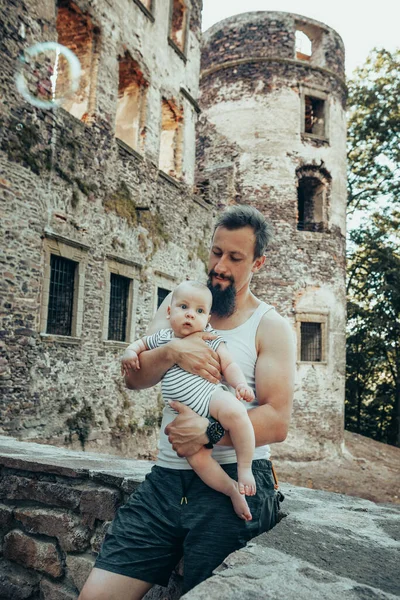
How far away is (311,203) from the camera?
707 inches

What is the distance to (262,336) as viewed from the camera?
2238 millimetres

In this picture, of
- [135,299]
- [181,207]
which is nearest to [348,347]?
[181,207]

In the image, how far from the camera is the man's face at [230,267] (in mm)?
2383

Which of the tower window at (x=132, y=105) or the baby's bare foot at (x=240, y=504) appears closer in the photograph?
the baby's bare foot at (x=240, y=504)

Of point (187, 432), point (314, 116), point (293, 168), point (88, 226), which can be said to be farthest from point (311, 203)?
point (187, 432)

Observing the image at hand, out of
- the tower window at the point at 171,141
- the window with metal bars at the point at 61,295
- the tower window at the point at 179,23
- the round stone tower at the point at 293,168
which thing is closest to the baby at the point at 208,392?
the window with metal bars at the point at 61,295

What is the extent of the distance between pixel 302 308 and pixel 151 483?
587 inches

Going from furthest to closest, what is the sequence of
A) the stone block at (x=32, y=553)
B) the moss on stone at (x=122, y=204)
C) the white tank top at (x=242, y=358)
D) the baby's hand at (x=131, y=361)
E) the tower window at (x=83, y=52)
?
the moss on stone at (x=122, y=204), the tower window at (x=83, y=52), the stone block at (x=32, y=553), the baby's hand at (x=131, y=361), the white tank top at (x=242, y=358)

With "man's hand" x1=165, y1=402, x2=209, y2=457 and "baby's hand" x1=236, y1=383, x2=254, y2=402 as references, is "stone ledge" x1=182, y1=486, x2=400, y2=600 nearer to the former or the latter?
"man's hand" x1=165, y1=402, x2=209, y2=457

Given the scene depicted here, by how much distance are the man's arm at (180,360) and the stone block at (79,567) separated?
3.44 feet

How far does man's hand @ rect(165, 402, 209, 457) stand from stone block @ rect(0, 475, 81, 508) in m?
1.09

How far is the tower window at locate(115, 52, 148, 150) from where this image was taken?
38.6 ft

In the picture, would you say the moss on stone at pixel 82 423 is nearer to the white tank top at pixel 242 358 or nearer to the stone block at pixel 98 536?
the stone block at pixel 98 536

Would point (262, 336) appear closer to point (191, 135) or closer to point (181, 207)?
point (181, 207)
